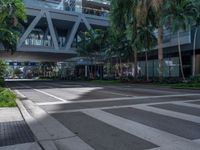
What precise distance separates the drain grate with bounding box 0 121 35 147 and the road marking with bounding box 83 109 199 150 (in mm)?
2566

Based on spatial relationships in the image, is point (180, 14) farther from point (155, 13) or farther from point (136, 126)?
point (136, 126)

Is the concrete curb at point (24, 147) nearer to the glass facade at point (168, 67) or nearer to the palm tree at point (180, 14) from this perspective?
the palm tree at point (180, 14)

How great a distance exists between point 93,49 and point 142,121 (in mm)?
43622

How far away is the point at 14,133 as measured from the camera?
7.51 m

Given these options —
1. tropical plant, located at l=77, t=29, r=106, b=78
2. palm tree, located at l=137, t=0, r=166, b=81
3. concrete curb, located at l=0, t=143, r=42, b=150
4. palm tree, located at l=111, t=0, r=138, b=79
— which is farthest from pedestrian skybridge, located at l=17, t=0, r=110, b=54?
concrete curb, located at l=0, t=143, r=42, b=150

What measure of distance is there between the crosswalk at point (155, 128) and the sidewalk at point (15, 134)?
8.33 ft

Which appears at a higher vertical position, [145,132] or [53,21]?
[53,21]

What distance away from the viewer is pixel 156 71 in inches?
1829

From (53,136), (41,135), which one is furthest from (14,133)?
(53,136)

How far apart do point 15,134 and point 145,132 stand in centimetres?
347

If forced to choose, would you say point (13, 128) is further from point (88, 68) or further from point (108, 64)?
point (88, 68)

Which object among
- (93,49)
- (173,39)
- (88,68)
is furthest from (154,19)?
(88,68)

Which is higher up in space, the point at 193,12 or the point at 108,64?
the point at 193,12

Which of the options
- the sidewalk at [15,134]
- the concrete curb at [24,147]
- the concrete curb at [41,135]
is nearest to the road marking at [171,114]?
the concrete curb at [41,135]
